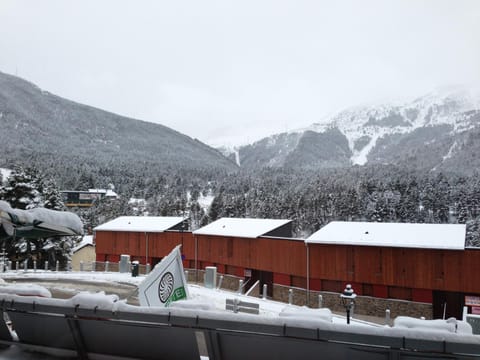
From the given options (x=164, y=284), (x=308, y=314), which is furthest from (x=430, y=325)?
(x=164, y=284)

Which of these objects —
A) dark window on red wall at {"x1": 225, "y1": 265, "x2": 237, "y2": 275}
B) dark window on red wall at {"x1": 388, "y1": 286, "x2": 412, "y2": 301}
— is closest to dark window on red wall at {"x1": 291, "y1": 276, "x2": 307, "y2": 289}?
dark window on red wall at {"x1": 388, "y1": 286, "x2": 412, "y2": 301}

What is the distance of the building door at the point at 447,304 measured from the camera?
23122 millimetres

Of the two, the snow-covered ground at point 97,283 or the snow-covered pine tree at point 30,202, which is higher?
the snow-covered pine tree at point 30,202

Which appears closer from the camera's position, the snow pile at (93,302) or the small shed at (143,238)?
the snow pile at (93,302)

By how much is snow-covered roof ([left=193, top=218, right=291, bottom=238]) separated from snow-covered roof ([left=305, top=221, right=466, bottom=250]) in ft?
16.2

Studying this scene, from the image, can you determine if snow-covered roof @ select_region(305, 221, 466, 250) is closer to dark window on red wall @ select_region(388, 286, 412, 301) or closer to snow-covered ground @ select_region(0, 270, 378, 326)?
dark window on red wall @ select_region(388, 286, 412, 301)

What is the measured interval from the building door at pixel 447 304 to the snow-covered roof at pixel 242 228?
1163 centimetres

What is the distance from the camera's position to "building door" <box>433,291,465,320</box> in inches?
910

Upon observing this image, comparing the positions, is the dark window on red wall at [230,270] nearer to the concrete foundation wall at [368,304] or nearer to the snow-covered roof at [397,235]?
the concrete foundation wall at [368,304]

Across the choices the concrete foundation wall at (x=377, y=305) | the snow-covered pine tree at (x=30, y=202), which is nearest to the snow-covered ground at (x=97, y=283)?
the concrete foundation wall at (x=377, y=305)

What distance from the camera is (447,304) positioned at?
23328 millimetres

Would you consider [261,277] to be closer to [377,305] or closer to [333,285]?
[333,285]

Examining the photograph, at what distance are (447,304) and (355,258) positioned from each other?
5.23 m

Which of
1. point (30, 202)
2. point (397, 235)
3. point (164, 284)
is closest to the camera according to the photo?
point (164, 284)
